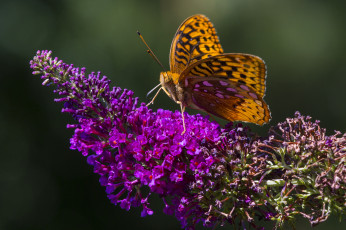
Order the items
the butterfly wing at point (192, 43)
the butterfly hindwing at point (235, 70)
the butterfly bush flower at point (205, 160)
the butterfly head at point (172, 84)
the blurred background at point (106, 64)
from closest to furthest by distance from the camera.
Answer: the butterfly bush flower at point (205, 160), the butterfly hindwing at point (235, 70), the butterfly head at point (172, 84), the butterfly wing at point (192, 43), the blurred background at point (106, 64)

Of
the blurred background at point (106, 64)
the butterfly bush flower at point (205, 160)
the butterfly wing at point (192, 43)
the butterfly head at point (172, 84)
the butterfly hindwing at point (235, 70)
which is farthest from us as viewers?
the blurred background at point (106, 64)

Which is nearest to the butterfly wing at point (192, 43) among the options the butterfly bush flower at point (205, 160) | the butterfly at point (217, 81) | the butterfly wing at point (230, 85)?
the butterfly at point (217, 81)

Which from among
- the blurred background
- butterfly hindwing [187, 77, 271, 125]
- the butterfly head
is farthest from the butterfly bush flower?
the blurred background

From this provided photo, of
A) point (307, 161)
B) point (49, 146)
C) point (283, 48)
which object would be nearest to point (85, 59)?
point (49, 146)

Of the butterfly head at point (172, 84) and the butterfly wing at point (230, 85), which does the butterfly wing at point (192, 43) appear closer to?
the butterfly head at point (172, 84)

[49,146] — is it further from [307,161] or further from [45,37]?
[307,161]

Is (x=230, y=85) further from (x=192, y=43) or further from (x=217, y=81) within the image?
(x=192, y=43)
